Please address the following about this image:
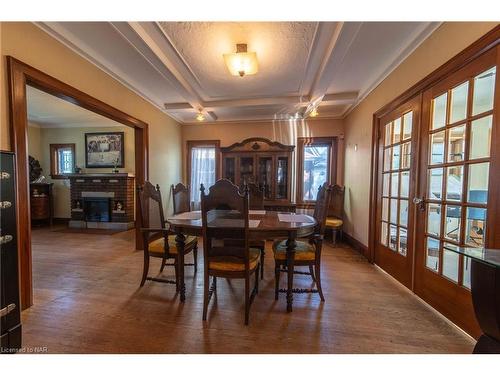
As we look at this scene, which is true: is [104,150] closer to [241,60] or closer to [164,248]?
[164,248]

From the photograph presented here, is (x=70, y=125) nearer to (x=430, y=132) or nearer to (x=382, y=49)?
(x=382, y=49)

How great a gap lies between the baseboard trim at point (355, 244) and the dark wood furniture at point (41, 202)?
6.65m

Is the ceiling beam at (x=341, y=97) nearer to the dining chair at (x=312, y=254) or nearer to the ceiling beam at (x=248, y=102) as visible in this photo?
the ceiling beam at (x=248, y=102)

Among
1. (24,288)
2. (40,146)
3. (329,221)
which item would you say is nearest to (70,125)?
(40,146)

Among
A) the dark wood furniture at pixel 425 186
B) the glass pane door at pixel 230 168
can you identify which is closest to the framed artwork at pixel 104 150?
the glass pane door at pixel 230 168

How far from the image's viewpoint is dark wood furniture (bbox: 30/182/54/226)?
4.83 metres

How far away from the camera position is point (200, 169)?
184 inches

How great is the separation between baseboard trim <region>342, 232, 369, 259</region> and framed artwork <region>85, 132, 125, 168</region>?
16.6ft

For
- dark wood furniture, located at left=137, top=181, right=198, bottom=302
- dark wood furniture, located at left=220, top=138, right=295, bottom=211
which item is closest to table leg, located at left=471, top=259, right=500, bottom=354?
dark wood furniture, located at left=137, top=181, right=198, bottom=302

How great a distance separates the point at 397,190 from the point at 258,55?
7.02ft

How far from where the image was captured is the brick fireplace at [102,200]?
483 centimetres

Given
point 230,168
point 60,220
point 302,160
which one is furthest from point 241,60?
point 60,220

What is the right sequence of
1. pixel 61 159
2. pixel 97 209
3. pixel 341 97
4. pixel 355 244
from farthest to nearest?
pixel 61 159, pixel 97 209, pixel 355 244, pixel 341 97

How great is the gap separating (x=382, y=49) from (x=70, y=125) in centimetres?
644
